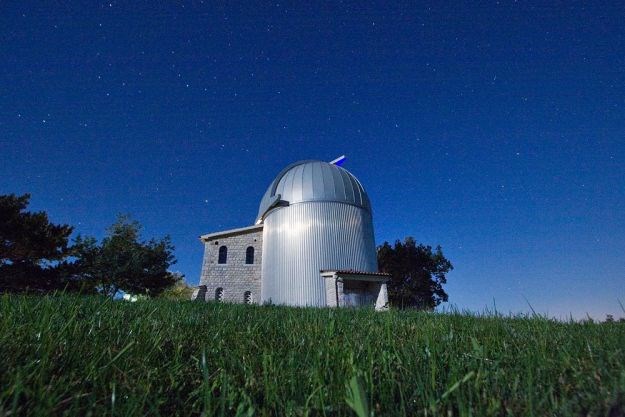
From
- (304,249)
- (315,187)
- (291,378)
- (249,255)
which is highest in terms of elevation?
(315,187)

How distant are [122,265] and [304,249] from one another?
47.9 feet

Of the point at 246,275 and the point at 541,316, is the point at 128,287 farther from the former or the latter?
the point at 541,316

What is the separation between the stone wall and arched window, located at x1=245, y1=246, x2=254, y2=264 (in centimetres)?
19

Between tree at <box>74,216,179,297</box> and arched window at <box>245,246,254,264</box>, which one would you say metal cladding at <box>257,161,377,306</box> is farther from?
tree at <box>74,216,179,297</box>

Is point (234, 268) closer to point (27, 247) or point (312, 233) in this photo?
point (312, 233)

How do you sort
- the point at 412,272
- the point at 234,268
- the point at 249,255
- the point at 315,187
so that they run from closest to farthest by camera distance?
the point at 315,187, the point at 234,268, the point at 249,255, the point at 412,272

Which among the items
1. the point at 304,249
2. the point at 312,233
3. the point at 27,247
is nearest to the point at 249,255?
the point at 304,249

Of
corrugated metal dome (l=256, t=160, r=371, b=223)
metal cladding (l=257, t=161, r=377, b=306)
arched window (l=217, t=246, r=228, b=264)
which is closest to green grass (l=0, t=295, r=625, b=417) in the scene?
metal cladding (l=257, t=161, r=377, b=306)

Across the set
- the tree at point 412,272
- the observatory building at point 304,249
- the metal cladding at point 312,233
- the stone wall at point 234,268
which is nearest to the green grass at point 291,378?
the observatory building at point 304,249

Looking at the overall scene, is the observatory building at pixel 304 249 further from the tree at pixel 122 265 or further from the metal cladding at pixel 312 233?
the tree at pixel 122 265

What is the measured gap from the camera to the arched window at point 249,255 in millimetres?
21172

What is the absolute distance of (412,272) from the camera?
97.8 ft

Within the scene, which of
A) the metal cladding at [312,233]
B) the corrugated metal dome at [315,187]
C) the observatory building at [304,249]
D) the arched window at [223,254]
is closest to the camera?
the observatory building at [304,249]

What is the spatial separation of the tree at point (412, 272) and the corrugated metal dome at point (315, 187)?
11.7m
